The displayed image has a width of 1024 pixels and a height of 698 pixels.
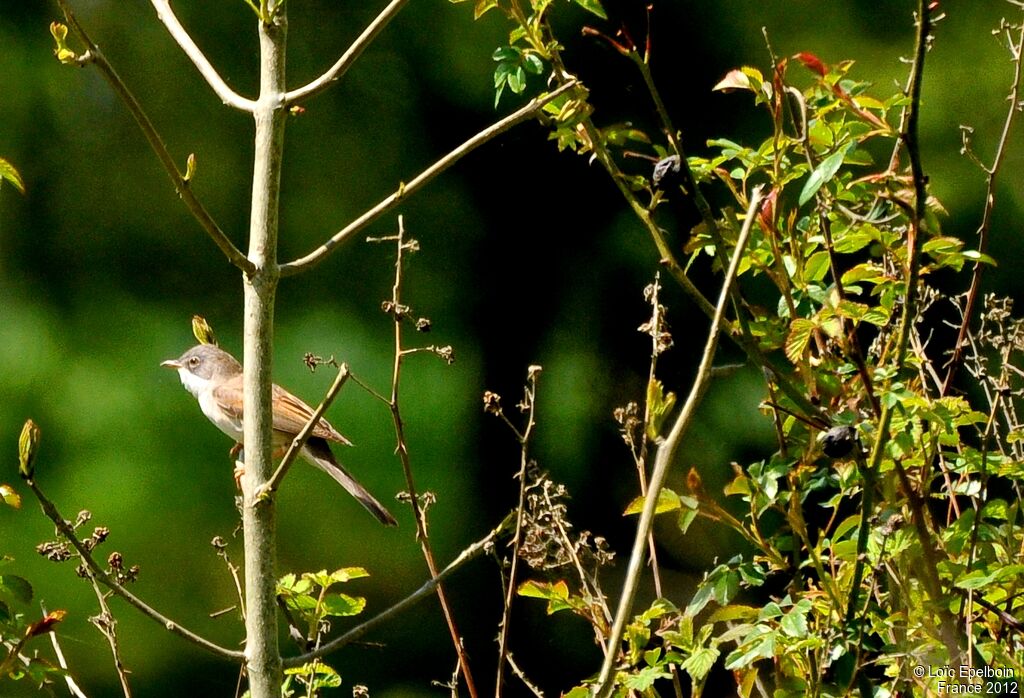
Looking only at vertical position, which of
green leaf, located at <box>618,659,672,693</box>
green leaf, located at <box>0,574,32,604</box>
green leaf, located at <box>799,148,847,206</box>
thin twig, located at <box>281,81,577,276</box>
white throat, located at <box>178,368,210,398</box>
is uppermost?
white throat, located at <box>178,368,210,398</box>

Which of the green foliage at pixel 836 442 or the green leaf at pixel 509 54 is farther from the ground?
the green leaf at pixel 509 54

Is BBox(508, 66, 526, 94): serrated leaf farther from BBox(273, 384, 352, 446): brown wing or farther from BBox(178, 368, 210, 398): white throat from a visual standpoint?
BBox(178, 368, 210, 398): white throat

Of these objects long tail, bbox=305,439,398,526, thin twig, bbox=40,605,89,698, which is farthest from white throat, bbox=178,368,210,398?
thin twig, bbox=40,605,89,698

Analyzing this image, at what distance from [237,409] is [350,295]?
549mm

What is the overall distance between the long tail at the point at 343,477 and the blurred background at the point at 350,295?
0.93ft

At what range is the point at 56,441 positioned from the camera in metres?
3.40

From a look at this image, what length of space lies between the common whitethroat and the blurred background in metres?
0.20

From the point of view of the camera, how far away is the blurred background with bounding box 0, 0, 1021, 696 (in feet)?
11.1

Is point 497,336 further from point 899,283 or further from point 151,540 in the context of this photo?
point 899,283

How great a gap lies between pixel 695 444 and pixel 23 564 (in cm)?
189

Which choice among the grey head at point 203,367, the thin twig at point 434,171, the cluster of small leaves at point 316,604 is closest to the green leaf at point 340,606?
the cluster of small leaves at point 316,604

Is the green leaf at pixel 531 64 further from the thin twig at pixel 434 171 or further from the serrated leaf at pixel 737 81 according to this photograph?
the serrated leaf at pixel 737 81

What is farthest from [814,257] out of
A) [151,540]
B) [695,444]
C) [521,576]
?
[151,540]

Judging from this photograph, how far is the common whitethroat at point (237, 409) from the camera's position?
117 inches
